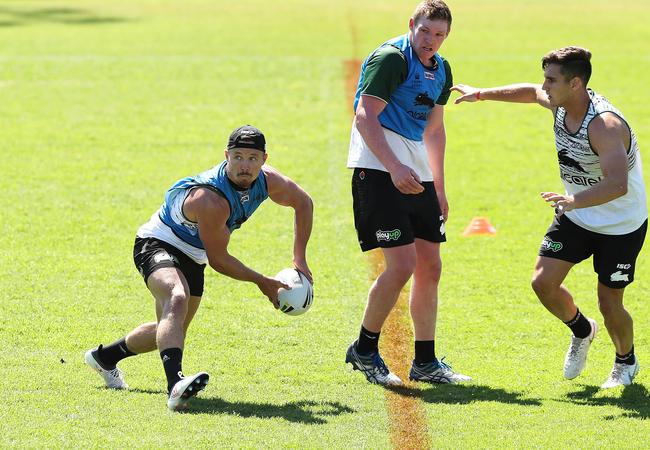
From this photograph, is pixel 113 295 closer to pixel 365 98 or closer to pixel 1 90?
pixel 365 98

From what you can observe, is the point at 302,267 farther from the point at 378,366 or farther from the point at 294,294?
the point at 378,366

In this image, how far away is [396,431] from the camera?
641 centimetres

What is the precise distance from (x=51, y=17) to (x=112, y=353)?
24.2 metres

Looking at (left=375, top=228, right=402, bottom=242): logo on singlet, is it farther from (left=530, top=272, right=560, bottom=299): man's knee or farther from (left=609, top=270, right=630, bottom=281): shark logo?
(left=609, top=270, right=630, bottom=281): shark logo

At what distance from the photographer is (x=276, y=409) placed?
6.80m

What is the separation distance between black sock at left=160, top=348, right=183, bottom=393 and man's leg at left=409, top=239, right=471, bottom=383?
165cm

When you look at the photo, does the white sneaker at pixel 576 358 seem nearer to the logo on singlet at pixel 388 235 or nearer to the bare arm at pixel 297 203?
the logo on singlet at pixel 388 235

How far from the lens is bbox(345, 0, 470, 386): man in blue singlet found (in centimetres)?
711

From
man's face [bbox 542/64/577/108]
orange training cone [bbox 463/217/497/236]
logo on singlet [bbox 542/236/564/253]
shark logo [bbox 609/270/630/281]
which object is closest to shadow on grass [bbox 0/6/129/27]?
orange training cone [bbox 463/217/497/236]

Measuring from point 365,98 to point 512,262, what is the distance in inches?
165

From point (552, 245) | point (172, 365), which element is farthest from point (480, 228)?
point (172, 365)

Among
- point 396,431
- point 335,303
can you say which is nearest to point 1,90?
point 335,303

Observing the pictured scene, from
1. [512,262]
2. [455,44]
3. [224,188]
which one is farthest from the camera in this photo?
[455,44]

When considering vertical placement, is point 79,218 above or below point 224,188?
below
